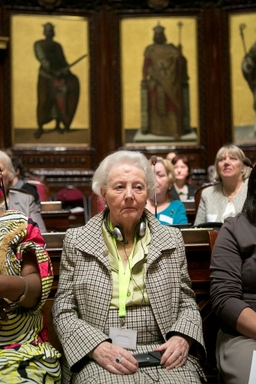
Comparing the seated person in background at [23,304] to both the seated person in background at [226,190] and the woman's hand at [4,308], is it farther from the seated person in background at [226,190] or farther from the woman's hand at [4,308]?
the seated person in background at [226,190]

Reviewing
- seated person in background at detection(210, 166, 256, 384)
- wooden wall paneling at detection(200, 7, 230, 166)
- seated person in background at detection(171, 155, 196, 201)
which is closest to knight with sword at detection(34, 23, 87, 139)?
wooden wall paneling at detection(200, 7, 230, 166)

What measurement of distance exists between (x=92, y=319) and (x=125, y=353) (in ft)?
0.79

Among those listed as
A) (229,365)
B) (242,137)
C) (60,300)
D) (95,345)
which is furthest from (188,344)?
(242,137)

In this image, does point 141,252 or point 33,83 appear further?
point 33,83

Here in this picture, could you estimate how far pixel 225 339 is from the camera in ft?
8.94

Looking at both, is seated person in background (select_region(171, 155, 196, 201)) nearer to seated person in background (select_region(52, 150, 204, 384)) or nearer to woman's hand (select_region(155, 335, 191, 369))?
seated person in background (select_region(52, 150, 204, 384))

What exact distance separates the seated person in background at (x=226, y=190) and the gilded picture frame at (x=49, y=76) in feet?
14.3

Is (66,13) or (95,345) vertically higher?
(66,13)

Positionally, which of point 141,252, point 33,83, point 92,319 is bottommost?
point 92,319

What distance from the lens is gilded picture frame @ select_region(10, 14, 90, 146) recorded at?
30.3 feet

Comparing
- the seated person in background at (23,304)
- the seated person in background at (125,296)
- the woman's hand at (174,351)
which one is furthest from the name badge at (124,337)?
the seated person in background at (23,304)

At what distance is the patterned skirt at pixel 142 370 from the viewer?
7.91 feet

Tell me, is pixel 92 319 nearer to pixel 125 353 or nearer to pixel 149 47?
pixel 125 353

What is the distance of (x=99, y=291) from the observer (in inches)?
Result: 103
